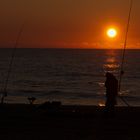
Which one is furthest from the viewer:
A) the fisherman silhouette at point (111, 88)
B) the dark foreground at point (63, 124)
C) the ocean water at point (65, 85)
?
the ocean water at point (65, 85)

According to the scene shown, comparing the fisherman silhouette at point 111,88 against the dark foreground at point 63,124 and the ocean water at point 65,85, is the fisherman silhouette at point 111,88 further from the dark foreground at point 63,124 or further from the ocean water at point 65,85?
the ocean water at point 65,85

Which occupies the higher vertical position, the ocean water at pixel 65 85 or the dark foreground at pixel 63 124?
the ocean water at pixel 65 85

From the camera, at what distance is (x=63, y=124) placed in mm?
12930

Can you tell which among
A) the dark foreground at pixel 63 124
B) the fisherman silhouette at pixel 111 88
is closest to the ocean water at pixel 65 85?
the dark foreground at pixel 63 124

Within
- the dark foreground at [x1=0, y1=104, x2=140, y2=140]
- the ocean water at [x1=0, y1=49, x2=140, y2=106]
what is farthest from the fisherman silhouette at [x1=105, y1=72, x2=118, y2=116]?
the ocean water at [x1=0, y1=49, x2=140, y2=106]

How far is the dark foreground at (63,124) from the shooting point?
1124 cm

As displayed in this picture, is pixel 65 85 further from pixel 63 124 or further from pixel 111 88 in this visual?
pixel 63 124

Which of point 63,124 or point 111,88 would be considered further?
point 111,88

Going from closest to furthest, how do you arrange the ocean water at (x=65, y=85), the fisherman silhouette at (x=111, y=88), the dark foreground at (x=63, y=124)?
the dark foreground at (x=63, y=124), the fisherman silhouette at (x=111, y=88), the ocean water at (x=65, y=85)

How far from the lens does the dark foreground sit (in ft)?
36.9

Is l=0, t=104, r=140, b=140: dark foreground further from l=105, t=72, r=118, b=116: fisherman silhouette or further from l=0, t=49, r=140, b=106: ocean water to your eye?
l=0, t=49, r=140, b=106: ocean water

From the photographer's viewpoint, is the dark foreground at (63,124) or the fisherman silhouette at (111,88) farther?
the fisherman silhouette at (111,88)

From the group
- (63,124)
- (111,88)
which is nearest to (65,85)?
(111,88)

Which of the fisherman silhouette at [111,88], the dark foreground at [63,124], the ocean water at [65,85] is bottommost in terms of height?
the dark foreground at [63,124]
